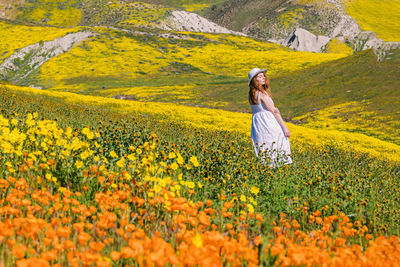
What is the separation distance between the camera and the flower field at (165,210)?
1.95 meters

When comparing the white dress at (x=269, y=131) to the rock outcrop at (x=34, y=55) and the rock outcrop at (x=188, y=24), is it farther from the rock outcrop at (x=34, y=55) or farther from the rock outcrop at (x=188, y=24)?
the rock outcrop at (x=188, y=24)

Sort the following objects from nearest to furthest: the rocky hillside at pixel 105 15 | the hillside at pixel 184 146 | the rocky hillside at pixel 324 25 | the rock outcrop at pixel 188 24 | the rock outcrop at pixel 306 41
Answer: the hillside at pixel 184 146, the rocky hillside at pixel 324 25, the rock outcrop at pixel 306 41, the rock outcrop at pixel 188 24, the rocky hillside at pixel 105 15

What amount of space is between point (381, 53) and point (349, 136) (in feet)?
94.4

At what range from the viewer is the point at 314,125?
27312 mm

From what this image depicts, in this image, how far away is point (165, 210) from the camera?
3.14m

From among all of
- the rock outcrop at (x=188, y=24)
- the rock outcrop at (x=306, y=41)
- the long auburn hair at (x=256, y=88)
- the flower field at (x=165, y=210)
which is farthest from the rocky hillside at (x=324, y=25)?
the flower field at (x=165, y=210)

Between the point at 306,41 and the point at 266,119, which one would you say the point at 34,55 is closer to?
the point at 266,119

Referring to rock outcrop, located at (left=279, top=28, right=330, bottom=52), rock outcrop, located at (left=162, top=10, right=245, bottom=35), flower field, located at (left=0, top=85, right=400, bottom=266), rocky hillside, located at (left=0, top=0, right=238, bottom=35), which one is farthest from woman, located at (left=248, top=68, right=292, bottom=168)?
rock outcrop, located at (left=162, top=10, right=245, bottom=35)

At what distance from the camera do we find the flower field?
76.9 inches

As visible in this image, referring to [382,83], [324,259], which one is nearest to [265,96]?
[324,259]

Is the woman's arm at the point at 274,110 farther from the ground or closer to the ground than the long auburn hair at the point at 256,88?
closer to the ground

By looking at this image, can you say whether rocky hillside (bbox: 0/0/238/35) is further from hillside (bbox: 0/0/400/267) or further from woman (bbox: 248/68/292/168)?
woman (bbox: 248/68/292/168)

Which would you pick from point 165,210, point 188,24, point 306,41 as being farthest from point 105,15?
point 165,210

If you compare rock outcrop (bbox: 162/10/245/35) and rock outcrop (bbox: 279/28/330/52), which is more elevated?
rock outcrop (bbox: 162/10/245/35)
